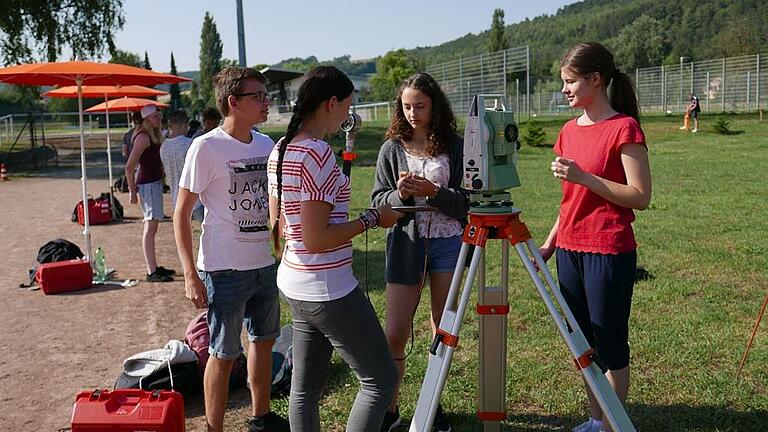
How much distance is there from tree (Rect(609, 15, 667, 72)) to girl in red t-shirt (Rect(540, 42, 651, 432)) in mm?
100763

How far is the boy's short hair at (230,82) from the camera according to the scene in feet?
12.1

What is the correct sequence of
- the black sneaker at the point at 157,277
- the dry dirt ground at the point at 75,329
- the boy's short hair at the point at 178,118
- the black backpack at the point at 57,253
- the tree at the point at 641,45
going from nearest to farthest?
1. the dry dirt ground at the point at 75,329
2. the black sneaker at the point at 157,277
3. the boy's short hair at the point at 178,118
4. the black backpack at the point at 57,253
5. the tree at the point at 641,45

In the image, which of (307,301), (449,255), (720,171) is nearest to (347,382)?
(449,255)

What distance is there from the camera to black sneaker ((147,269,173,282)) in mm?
8203

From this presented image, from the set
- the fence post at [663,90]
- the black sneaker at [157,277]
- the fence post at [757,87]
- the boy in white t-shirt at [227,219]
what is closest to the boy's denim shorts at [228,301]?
the boy in white t-shirt at [227,219]

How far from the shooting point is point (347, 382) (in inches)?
188

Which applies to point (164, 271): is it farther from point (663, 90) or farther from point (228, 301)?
point (663, 90)

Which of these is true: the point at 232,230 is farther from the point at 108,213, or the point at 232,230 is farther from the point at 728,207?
the point at 108,213

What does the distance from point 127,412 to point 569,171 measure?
221cm

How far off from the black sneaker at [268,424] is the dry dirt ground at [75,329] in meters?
0.22

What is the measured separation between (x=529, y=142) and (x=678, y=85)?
872 inches

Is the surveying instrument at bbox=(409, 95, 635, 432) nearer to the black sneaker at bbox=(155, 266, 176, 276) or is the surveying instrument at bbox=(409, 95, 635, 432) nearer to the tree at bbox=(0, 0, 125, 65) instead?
the black sneaker at bbox=(155, 266, 176, 276)

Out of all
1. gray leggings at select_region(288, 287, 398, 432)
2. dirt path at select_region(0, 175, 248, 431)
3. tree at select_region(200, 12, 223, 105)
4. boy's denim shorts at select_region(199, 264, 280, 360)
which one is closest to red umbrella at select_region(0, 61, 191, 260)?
dirt path at select_region(0, 175, 248, 431)

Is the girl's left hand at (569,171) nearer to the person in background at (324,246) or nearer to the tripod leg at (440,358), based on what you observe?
the tripod leg at (440,358)
